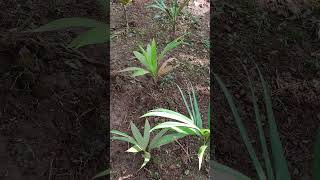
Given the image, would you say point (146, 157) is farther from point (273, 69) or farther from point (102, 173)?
point (273, 69)

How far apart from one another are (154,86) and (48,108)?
0.41 meters

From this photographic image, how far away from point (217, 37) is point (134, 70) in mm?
428

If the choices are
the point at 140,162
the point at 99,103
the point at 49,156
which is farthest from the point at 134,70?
the point at 49,156

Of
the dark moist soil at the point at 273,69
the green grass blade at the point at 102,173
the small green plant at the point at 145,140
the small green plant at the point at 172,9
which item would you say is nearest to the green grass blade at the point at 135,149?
the small green plant at the point at 145,140

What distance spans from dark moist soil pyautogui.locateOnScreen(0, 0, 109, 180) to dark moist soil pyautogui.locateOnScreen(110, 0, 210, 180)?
0.07 m

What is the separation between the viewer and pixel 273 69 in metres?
1.94

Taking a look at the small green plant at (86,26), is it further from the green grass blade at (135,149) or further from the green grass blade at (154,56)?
the green grass blade at (135,149)

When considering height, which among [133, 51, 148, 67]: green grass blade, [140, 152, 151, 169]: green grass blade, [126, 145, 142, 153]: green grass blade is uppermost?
[133, 51, 148, 67]: green grass blade

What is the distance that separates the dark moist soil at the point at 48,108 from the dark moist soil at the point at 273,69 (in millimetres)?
397

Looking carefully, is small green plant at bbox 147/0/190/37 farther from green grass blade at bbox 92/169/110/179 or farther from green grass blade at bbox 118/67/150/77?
green grass blade at bbox 92/169/110/179

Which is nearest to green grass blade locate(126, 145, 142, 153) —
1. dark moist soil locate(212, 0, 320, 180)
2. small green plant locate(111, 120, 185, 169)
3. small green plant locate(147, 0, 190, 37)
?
small green plant locate(111, 120, 185, 169)

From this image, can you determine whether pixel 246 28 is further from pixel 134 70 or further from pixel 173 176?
pixel 173 176

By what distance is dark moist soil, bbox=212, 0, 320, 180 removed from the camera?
1.64m

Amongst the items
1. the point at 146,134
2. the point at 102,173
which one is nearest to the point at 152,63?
the point at 146,134
